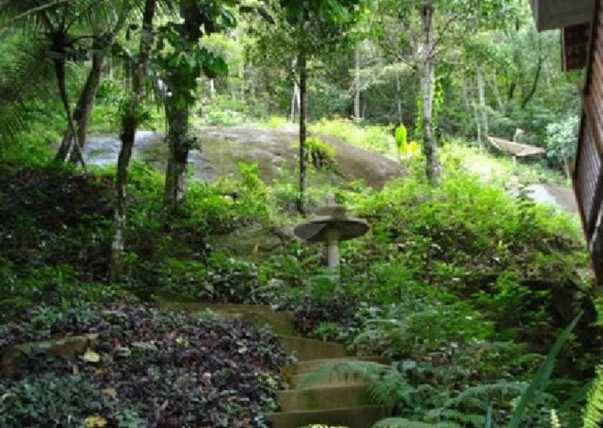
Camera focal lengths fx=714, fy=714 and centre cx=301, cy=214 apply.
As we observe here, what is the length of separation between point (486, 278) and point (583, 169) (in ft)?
10.2

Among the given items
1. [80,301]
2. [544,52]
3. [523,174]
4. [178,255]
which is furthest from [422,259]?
[544,52]

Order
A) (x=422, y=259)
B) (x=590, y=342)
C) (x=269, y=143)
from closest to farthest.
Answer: (x=590, y=342), (x=422, y=259), (x=269, y=143)

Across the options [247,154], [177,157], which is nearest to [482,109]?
[247,154]

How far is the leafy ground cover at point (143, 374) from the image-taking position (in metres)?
4.29

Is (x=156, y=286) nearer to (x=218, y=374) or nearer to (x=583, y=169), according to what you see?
(x=218, y=374)

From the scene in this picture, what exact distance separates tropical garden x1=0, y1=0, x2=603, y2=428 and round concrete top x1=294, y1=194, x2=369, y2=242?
0.49 meters

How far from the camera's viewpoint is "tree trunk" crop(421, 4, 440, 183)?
14.0 meters

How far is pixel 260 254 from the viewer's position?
10.5 metres

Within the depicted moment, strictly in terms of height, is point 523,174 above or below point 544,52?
below

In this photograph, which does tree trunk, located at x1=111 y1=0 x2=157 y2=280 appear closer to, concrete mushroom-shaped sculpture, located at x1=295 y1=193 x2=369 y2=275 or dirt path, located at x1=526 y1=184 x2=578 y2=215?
concrete mushroom-shaped sculpture, located at x1=295 y1=193 x2=369 y2=275

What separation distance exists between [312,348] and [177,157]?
17.9 ft

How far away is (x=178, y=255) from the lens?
9.65 m

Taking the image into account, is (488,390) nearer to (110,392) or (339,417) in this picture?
(339,417)

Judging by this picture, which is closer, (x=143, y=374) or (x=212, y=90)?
(x=143, y=374)
